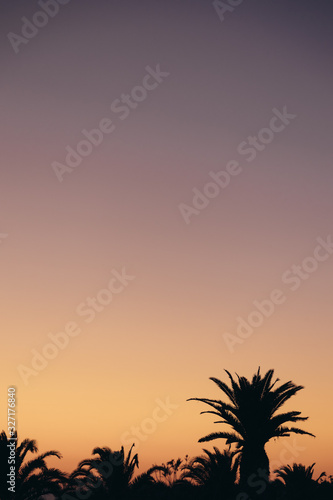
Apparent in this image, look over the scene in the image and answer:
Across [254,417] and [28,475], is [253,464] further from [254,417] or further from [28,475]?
[28,475]

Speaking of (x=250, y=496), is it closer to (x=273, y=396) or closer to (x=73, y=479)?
(x=273, y=396)

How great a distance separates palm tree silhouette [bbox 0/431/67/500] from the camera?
3388 cm

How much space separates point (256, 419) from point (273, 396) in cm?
145

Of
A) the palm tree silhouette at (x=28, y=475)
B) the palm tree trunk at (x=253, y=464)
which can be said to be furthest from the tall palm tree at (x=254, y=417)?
the palm tree silhouette at (x=28, y=475)

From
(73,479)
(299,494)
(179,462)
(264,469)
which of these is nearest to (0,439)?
(73,479)

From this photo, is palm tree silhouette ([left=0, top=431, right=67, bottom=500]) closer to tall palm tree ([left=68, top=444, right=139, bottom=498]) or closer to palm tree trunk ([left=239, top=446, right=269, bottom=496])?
tall palm tree ([left=68, top=444, right=139, bottom=498])

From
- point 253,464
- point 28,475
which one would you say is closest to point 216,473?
point 253,464

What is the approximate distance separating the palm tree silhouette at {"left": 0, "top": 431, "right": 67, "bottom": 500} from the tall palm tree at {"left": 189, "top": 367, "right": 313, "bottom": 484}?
29.2 ft

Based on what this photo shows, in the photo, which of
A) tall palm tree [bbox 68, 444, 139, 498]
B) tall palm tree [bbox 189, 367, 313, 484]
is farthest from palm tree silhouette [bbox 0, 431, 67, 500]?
tall palm tree [bbox 189, 367, 313, 484]

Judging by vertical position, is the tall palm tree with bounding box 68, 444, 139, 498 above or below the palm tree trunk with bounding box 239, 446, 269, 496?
above

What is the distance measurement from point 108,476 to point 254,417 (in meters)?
9.83

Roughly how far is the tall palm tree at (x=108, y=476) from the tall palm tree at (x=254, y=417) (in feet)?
20.9

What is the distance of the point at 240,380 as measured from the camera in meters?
31.8

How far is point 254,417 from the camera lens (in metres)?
31.2
